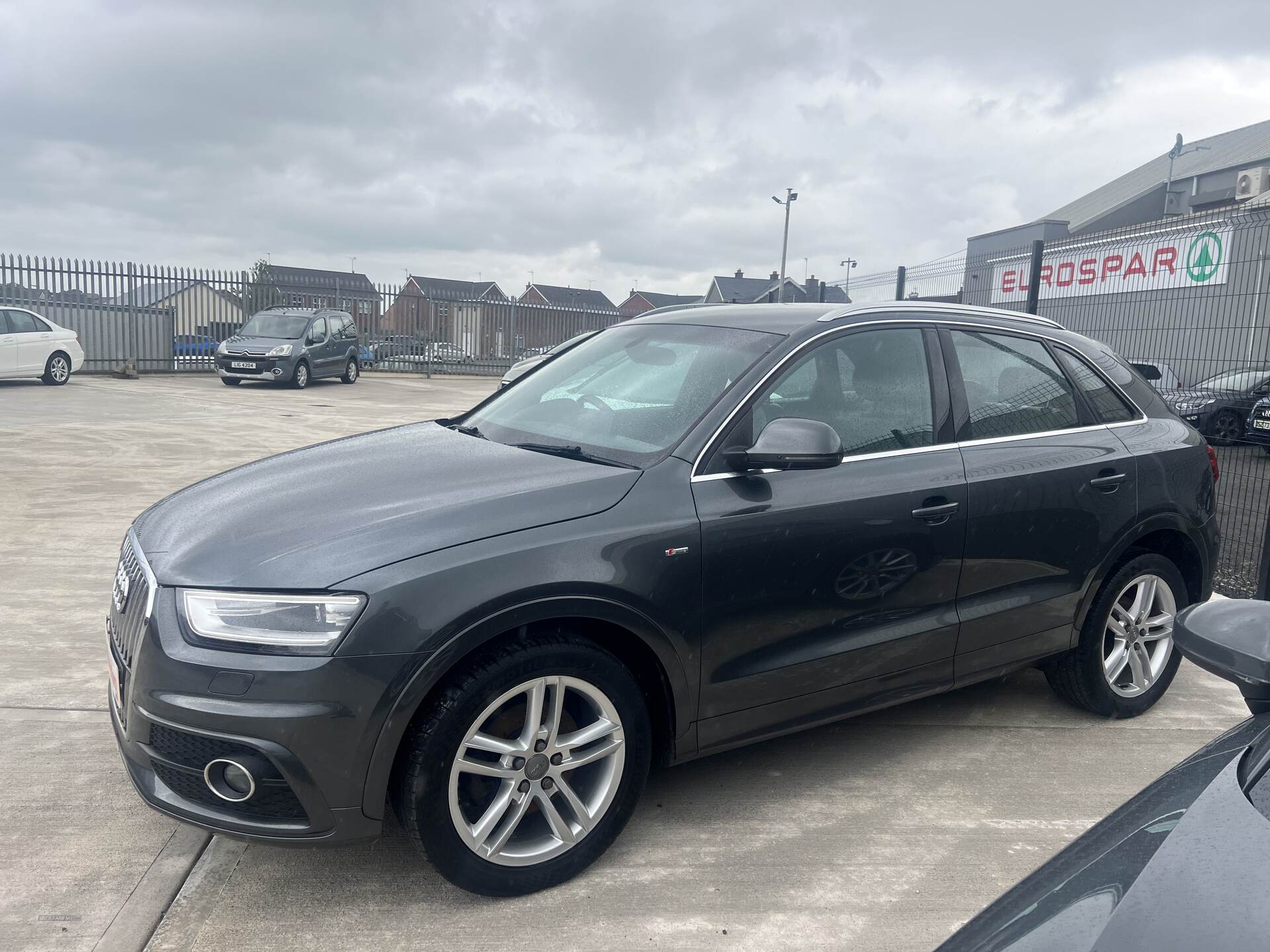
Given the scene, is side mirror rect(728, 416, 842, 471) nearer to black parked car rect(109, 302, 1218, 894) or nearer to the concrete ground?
black parked car rect(109, 302, 1218, 894)

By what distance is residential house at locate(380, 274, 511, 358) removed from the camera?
29.5 metres

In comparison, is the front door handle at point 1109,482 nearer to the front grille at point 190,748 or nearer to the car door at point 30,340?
the front grille at point 190,748

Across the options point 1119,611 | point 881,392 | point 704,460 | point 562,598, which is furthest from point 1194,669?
point 562,598

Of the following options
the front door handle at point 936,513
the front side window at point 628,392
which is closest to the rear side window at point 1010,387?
the front door handle at point 936,513

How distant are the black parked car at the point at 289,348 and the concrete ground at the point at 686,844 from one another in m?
16.8

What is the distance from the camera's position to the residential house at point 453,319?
29453mm

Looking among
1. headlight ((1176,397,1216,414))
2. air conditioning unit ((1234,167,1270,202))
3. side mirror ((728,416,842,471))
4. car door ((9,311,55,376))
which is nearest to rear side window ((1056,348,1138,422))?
side mirror ((728,416,842,471))

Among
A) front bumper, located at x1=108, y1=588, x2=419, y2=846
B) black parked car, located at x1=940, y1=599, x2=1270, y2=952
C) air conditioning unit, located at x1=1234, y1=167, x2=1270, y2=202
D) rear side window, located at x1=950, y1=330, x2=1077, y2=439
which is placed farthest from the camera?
air conditioning unit, located at x1=1234, y1=167, x2=1270, y2=202

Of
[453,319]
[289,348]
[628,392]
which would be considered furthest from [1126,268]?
[453,319]

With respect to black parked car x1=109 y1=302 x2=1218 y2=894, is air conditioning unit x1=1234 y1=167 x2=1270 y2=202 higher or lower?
higher

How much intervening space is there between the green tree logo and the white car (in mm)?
18251

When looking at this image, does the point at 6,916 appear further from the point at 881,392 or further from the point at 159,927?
the point at 881,392

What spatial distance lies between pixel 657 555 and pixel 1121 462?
223 centimetres

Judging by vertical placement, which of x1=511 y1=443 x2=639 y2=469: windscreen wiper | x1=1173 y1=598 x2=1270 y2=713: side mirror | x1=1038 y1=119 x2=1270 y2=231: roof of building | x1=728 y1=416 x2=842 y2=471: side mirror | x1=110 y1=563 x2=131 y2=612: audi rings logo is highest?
x1=1038 y1=119 x2=1270 y2=231: roof of building
